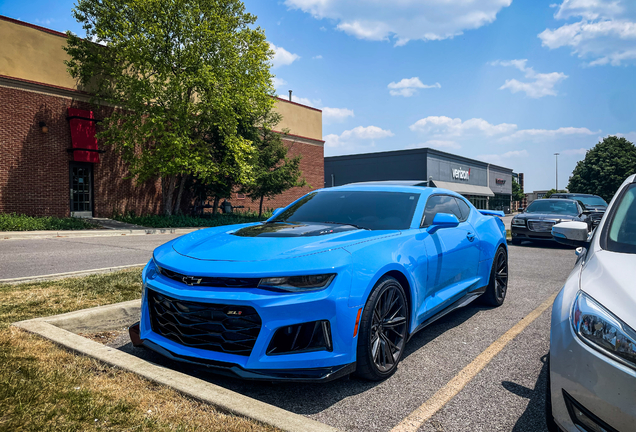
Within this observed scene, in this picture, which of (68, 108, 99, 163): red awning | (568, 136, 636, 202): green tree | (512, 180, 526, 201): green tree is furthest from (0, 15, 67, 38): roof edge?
(512, 180, 526, 201): green tree

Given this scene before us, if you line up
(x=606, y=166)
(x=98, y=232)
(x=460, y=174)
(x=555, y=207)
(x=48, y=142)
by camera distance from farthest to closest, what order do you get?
(x=460, y=174)
(x=606, y=166)
(x=48, y=142)
(x=98, y=232)
(x=555, y=207)

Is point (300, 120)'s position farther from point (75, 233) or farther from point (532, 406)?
point (532, 406)

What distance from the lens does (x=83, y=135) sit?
21891mm

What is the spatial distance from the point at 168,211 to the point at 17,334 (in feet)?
68.3

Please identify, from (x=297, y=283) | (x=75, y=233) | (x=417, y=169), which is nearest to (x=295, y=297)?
(x=297, y=283)

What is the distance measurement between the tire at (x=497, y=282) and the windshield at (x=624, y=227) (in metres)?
2.49

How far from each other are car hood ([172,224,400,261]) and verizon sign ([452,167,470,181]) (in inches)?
2170

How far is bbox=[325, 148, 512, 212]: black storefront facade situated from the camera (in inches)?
2005

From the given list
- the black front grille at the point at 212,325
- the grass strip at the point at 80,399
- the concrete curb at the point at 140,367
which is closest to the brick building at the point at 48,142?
the concrete curb at the point at 140,367

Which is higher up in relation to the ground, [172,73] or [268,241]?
[172,73]

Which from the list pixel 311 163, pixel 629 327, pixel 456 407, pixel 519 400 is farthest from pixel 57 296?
pixel 311 163

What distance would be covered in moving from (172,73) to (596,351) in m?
22.6

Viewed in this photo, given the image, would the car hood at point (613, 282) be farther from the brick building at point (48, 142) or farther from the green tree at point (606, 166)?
the green tree at point (606, 166)

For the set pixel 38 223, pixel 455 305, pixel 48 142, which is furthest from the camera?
pixel 48 142
